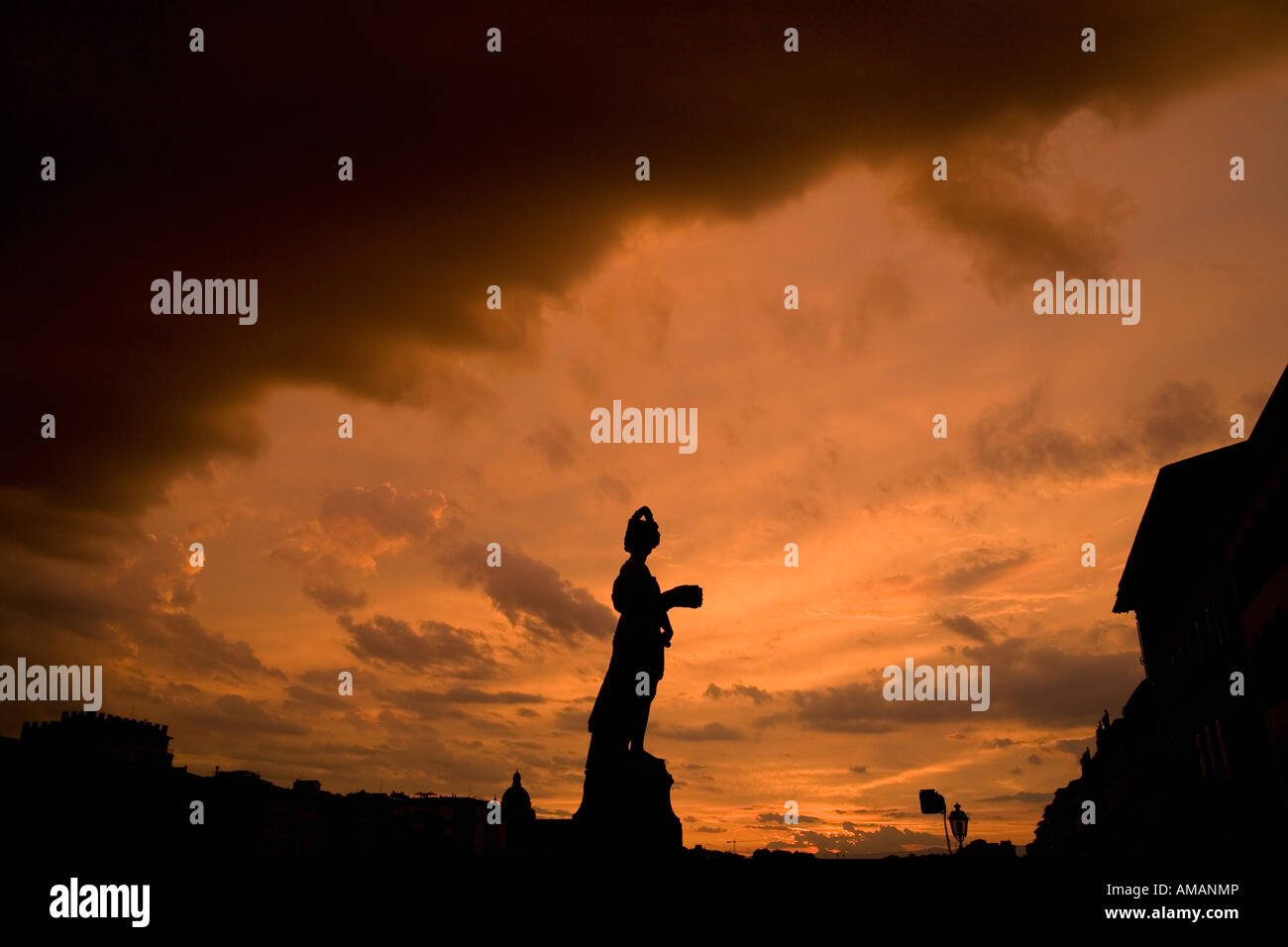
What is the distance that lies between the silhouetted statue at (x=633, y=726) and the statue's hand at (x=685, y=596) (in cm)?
1

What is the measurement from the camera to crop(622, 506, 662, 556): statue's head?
11414 millimetres

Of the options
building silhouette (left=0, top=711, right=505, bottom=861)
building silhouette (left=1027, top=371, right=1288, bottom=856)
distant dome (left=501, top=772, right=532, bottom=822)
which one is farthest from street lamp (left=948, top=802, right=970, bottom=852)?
building silhouette (left=0, top=711, right=505, bottom=861)

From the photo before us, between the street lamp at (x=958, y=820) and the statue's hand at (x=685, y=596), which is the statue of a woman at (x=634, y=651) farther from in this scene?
the street lamp at (x=958, y=820)

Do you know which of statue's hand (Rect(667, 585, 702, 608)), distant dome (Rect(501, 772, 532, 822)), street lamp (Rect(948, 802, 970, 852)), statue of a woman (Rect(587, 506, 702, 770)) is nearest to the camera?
statue of a woman (Rect(587, 506, 702, 770))

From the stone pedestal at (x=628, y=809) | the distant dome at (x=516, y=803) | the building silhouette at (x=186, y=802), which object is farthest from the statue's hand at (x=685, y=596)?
the building silhouette at (x=186, y=802)

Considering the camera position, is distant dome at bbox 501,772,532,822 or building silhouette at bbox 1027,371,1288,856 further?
building silhouette at bbox 1027,371,1288,856

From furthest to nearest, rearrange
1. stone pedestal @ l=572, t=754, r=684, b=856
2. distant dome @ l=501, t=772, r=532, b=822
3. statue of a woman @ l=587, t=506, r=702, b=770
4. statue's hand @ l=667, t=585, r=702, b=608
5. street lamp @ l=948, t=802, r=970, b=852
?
street lamp @ l=948, t=802, r=970, b=852 < distant dome @ l=501, t=772, r=532, b=822 < statue's hand @ l=667, t=585, r=702, b=608 < statue of a woman @ l=587, t=506, r=702, b=770 < stone pedestal @ l=572, t=754, r=684, b=856

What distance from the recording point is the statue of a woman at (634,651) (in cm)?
1049

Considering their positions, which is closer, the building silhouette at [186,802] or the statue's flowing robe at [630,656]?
the statue's flowing robe at [630,656]

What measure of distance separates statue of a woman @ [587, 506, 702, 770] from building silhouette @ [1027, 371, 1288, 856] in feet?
37.3

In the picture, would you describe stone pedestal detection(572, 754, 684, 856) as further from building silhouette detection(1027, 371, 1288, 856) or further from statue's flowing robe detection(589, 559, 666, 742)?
building silhouette detection(1027, 371, 1288, 856)
